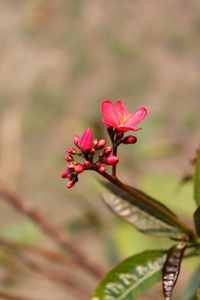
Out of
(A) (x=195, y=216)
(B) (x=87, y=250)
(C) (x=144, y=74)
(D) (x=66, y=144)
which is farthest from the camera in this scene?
(C) (x=144, y=74)

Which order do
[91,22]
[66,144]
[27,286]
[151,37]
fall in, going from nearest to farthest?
[27,286], [66,144], [151,37], [91,22]

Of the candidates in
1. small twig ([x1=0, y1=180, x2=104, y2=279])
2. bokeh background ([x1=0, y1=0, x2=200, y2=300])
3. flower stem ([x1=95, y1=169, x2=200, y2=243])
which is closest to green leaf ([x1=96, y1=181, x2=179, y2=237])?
flower stem ([x1=95, y1=169, x2=200, y2=243])

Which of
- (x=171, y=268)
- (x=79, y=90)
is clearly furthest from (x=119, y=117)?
(x=79, y=90)

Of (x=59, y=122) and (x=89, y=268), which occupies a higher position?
(x=59, y=122)

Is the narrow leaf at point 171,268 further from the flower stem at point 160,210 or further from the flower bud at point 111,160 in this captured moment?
the flower bud at point 111,160

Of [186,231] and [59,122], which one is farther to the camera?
[59,122]

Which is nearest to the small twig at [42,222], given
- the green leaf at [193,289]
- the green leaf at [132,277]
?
the green leaf at [193,289]

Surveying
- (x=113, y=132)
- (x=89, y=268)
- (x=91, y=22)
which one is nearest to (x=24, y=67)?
(x=91, y=22)

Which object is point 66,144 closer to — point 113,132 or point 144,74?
point 144,74
